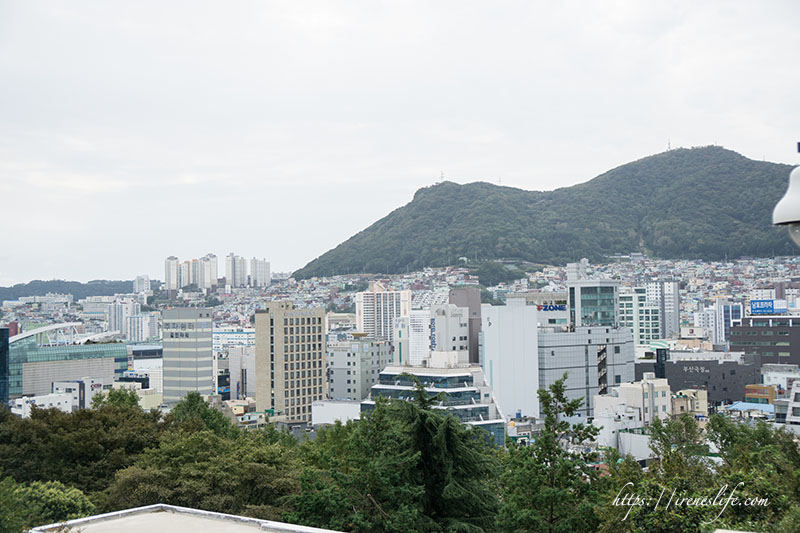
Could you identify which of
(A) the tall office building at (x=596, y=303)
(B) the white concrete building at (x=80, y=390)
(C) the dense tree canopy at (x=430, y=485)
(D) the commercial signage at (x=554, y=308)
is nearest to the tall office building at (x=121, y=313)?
(B) the white concrete building at (x=80, y=390)

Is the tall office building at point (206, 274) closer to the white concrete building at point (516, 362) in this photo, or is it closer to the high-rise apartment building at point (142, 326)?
the high-rise apartment building at point (142, 326)

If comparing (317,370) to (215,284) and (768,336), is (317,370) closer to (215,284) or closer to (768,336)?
(768,336)

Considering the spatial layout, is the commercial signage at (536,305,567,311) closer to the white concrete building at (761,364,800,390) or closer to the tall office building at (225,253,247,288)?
the white concrete building at (761,364,800,390)

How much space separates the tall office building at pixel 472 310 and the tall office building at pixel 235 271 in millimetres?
131675

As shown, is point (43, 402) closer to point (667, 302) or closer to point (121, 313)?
point (667, 302)

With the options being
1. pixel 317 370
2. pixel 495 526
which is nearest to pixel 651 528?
pixel 495 526

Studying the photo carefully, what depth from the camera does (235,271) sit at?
189 meters

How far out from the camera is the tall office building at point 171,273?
7077 inches

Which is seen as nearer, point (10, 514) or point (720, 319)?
point (10, 514)

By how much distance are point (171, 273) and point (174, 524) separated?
178m

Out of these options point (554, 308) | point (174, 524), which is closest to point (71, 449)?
point (174, 524)

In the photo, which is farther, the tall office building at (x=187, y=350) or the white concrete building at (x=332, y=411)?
the tall office building at (x=187, y=350)

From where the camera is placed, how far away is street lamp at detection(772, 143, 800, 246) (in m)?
4.83

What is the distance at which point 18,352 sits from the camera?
67.9 metres
